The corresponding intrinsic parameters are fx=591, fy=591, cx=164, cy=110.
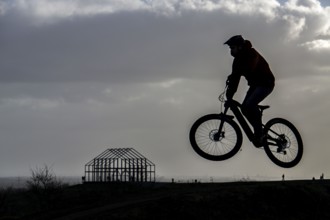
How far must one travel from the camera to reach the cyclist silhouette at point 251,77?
56.4 feet

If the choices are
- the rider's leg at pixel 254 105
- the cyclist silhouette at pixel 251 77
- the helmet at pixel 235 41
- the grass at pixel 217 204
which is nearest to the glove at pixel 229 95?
the cyclist silhouette at pixel 251 77

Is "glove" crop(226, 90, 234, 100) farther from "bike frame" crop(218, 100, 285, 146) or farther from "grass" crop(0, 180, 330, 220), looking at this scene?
"grass" crop(0, 180, 330, 220)

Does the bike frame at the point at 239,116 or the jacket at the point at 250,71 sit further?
the bike frame at the point at 239,116

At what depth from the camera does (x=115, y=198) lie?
23.6m

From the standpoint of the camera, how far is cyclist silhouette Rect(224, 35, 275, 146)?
17.2 m

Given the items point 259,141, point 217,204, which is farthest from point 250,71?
point 217,204

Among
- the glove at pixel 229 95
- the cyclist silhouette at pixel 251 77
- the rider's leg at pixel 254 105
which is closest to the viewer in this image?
the cyclist silhouette at pixel 251 77

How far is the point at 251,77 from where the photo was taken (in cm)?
1780

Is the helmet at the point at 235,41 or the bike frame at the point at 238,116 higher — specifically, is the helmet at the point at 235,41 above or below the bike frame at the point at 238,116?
above

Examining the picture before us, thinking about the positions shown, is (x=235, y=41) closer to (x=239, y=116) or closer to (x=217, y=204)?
(x=239, y=116)

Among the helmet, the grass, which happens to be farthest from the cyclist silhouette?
the grass

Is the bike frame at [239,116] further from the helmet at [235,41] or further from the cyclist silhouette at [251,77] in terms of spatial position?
the helmet at [235,41]

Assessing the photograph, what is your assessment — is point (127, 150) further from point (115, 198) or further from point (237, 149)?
point (237, 149)

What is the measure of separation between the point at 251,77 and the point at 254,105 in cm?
85
